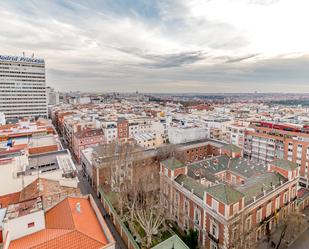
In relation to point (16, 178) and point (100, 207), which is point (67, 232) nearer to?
point (16, 178)

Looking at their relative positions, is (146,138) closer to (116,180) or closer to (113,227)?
(116,180)

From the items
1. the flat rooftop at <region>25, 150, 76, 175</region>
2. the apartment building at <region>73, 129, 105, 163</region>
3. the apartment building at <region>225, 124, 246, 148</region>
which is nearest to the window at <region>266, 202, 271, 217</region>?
the flat rooftop at <region>25, 150, 76, 175</region>

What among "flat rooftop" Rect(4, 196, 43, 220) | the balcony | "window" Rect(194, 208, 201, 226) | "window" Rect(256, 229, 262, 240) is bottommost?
"window" Rect(256, 229, 262, 240)

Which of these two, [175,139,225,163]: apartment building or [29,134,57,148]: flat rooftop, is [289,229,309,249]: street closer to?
[175,139,225,163]: apartment building

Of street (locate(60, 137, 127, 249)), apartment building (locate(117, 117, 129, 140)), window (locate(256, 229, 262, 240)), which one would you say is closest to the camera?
window (locate(256, 229, 262, 240))

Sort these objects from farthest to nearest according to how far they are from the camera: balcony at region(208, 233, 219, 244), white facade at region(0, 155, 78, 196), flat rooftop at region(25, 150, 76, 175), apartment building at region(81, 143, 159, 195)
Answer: apartment building at region(81, 143, 159, 195), flat rooftop at region(25, 150, 76, 175), white facade at region(0, 155, 78, 196), balcony at region(208, 233, 219, 244)

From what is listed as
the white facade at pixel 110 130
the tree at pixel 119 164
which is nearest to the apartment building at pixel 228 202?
the tree at pixel 119 164
